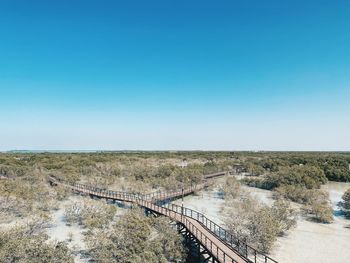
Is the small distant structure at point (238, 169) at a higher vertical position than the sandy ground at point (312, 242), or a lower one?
higher

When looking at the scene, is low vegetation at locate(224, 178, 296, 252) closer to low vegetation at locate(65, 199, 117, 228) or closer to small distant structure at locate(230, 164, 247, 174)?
low vegetation at locate(65, 199, 117, 228)

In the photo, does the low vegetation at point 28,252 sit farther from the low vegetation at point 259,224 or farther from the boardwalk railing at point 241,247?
the low vegetation at point 259,224

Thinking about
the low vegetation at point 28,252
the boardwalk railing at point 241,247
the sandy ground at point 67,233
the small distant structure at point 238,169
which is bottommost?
the sandy ground at point 67,233

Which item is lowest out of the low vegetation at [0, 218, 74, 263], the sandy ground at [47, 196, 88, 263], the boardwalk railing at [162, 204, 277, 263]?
the sandy ground at [47, 196, 88, 263]

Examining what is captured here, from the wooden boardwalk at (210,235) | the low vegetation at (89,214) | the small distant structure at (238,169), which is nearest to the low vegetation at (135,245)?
the wooden boardwalk at (210,235)

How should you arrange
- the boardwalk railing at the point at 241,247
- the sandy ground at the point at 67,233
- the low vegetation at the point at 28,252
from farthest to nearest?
1. the sandy ground at the point at 67,233
2. the boardwalk railing at the point at 241,247
3. the low vegetation at the point at 28,252

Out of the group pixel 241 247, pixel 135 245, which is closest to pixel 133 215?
pixel 135 245

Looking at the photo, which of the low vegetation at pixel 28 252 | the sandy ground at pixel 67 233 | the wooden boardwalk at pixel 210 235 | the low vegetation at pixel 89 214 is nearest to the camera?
the low vegetation at pixel 28 252

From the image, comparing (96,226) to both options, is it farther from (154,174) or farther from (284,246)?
(154,174)

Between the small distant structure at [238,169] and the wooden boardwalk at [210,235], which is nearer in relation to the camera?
the wooden boardwalk at [210,235]

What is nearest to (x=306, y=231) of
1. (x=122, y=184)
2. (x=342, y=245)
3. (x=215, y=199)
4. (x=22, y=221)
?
(x=342, y=245)

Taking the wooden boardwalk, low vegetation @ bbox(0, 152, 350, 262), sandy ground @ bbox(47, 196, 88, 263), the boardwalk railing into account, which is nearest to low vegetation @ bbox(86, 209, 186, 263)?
low vegetation @ bbox(0, 152, 350, 262)

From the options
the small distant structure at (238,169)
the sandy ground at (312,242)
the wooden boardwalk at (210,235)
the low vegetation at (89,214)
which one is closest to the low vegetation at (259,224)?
the wooden boardwalk at (210,235)
